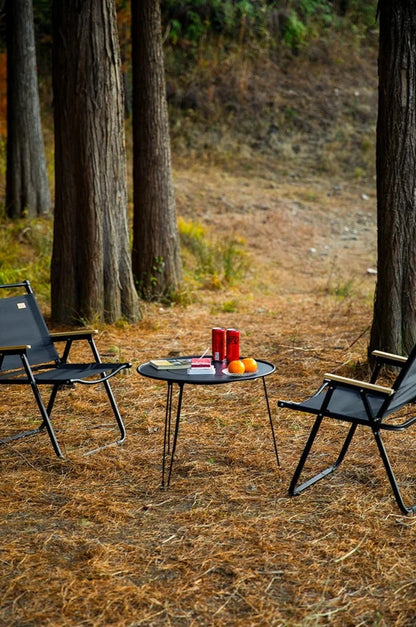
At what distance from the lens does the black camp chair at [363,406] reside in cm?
424

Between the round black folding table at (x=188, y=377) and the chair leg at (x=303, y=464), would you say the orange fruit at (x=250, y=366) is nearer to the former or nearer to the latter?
the round black folding table at (x=188, y=377)

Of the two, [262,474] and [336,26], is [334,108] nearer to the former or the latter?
[336,26]

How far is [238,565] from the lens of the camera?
371cm

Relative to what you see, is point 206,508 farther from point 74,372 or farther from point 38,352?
point 38,352

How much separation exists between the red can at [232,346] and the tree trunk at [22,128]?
8916 millimetres

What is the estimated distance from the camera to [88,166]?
8.50 meters

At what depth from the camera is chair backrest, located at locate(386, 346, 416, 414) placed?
4.21m

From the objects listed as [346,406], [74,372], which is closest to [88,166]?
[74,372]

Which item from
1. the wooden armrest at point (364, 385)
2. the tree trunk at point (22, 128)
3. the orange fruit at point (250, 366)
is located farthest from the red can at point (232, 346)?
the tree trunk at point (22, 128)

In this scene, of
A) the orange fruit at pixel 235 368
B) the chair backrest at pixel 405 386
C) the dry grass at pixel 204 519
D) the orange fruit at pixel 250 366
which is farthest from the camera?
the orange fruit at pixel 250 366

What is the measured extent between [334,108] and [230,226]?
Result: 6.68 m

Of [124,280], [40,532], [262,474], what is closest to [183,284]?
[124,280]

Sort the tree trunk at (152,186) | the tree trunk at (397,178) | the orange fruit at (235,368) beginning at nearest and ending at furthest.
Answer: the orange fruit at (235,368)
the tree trunk at (397,178)
the tree trunk at (152,186)

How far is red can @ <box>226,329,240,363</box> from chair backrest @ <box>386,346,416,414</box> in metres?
1.03
